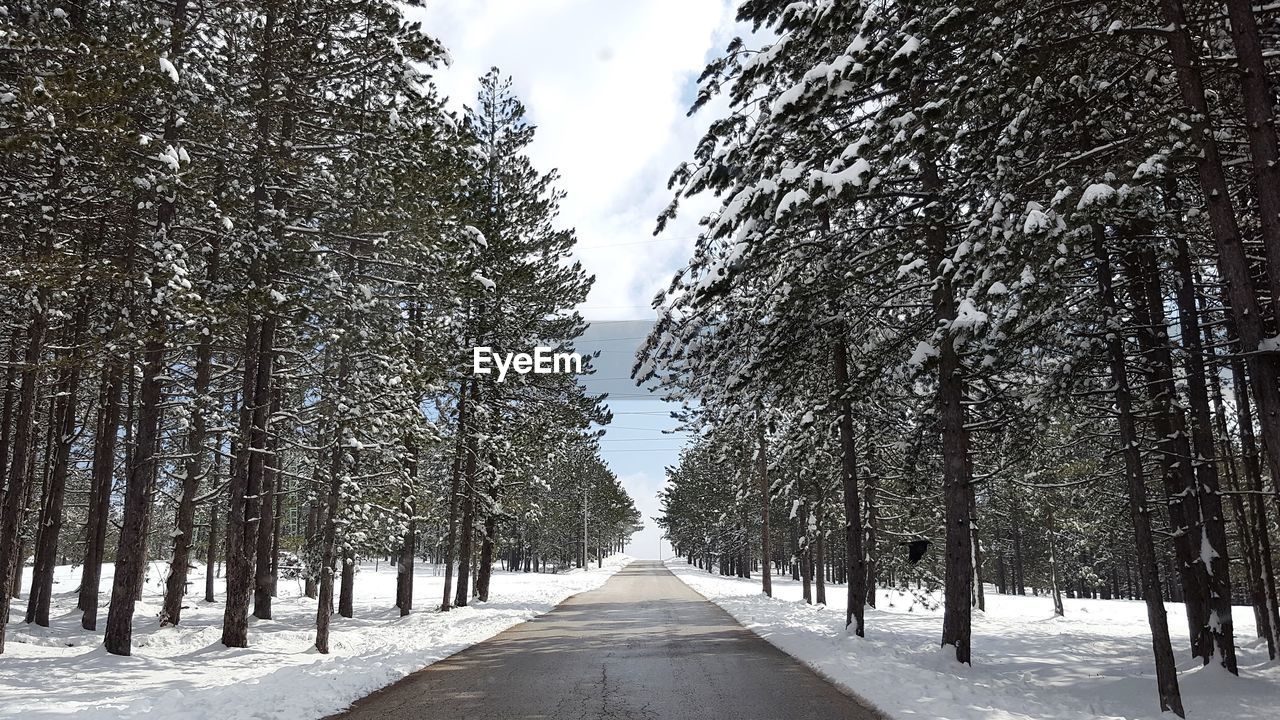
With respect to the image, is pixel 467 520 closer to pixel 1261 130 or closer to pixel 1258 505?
pixel 1258 505

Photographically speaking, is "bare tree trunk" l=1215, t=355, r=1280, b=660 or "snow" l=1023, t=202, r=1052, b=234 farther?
"bare tree trunk" l=1215, t=355, r=1280, b=660

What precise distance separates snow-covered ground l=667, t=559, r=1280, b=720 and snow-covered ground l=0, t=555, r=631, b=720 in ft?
21.6

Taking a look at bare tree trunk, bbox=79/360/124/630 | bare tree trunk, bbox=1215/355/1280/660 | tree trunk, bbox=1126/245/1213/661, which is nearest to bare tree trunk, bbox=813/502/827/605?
tree trunk, bbox=1126/245/1213/661

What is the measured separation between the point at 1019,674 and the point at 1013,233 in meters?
8.01

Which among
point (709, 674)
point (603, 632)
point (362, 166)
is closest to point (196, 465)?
point (362, 166)

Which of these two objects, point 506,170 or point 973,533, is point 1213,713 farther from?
point 506,170

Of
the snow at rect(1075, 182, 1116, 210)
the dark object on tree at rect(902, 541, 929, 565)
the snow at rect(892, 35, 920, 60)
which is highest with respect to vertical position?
the snow at rect(892, 35, 920, 60)

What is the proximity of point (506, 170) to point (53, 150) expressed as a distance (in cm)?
1693

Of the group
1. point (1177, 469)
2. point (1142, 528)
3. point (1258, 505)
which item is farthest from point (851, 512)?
point (1142, 528)

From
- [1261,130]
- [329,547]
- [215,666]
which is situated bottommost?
[215,666]

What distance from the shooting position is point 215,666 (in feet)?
37.8

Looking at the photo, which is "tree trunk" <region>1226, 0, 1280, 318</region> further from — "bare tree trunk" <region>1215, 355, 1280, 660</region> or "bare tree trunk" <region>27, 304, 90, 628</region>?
"bare tree trunk" <region>27, 304, 90, 628</region>

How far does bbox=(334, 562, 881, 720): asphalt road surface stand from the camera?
792 centimetres

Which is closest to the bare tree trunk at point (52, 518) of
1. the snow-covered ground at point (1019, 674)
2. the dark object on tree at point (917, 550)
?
the snow-covered ground at point (1019, 674)
